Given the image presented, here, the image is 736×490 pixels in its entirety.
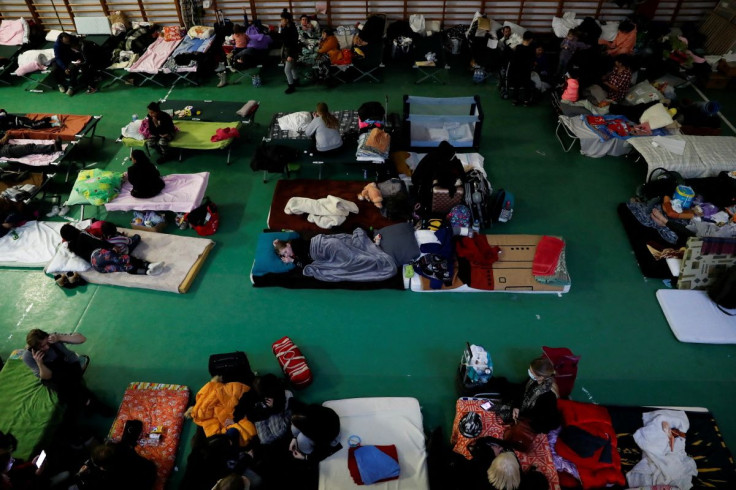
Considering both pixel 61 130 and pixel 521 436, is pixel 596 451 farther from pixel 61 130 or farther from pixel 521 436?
pixel 61 130

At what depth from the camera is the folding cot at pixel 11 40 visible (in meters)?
12.1

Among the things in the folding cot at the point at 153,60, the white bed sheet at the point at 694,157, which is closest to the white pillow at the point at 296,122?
the folding cot at the point at 153,60

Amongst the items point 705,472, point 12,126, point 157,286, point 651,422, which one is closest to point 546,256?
point 651,422

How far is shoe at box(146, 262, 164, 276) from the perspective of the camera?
24.1 feet

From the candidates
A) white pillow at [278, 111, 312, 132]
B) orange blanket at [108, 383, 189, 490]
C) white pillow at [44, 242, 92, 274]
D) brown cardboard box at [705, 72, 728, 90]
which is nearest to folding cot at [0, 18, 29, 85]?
white pillow at [44, 242, 92, 274]

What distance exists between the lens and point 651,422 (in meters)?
5.62

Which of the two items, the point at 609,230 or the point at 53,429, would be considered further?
the point at 609,230

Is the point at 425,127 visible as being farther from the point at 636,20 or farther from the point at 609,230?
the point at 636,20

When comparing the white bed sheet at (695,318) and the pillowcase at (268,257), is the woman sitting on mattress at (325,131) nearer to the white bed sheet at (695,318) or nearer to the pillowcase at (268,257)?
the pillowcase at (268,257)

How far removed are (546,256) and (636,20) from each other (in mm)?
8773

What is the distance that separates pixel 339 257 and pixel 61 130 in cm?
637

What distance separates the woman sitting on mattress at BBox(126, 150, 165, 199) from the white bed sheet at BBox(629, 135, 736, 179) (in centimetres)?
832

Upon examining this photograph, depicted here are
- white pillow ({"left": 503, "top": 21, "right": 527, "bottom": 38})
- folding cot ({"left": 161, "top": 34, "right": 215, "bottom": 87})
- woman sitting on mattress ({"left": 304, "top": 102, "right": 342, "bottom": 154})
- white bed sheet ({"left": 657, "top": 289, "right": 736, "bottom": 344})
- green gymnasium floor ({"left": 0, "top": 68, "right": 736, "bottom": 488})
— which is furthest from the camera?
white pillow ({"left": 503, "top": 21, "right": 527, "bottom": 38})

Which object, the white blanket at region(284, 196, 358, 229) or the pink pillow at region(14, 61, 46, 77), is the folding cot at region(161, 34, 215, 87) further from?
the white blanket at region(284, 196, 358, 229)
